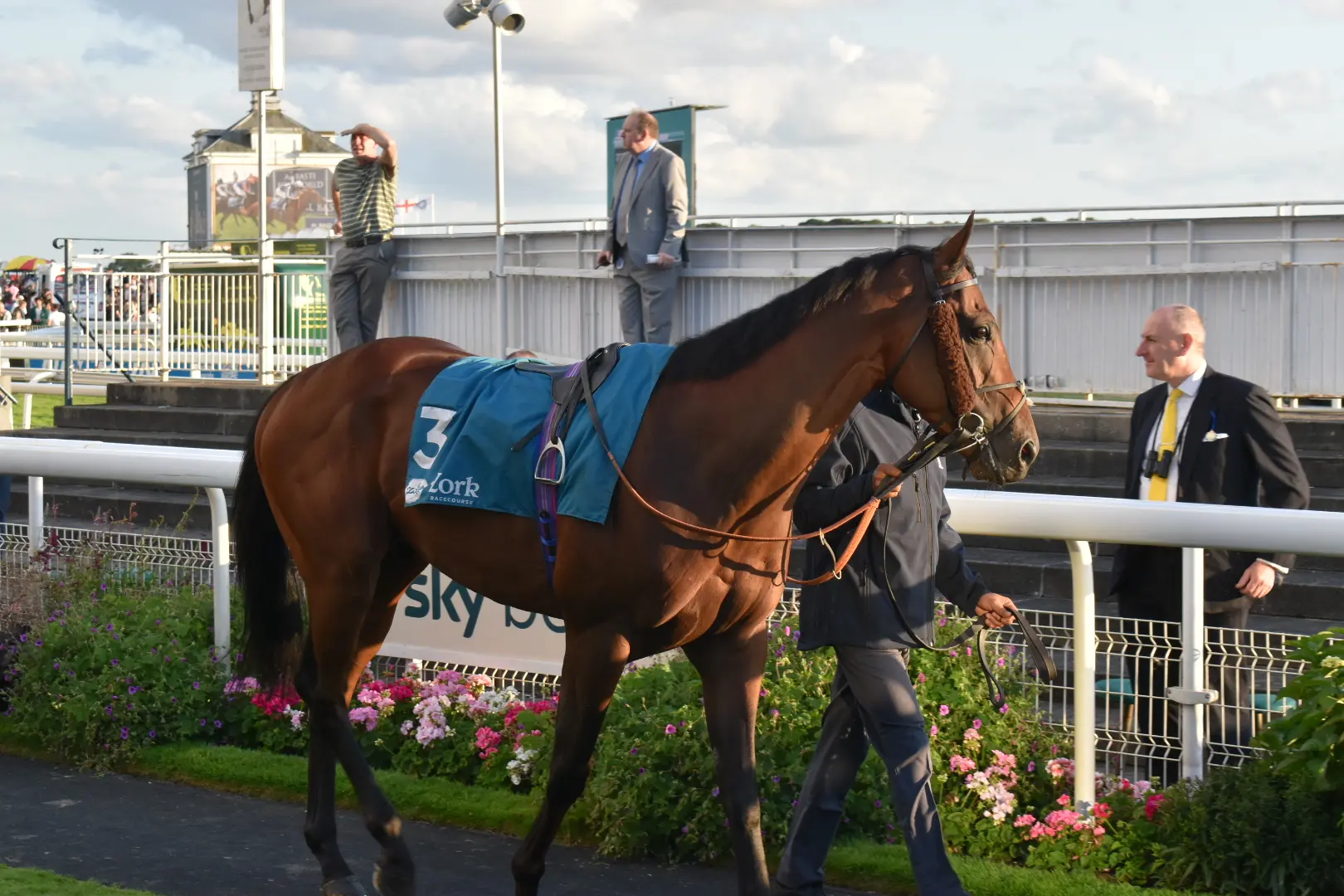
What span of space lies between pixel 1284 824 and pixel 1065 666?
0.95 meters

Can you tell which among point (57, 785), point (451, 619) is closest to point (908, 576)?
point (451, 619)

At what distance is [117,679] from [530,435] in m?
2.54

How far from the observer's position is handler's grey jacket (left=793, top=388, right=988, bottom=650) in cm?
411

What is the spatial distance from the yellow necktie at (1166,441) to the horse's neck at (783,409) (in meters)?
1.82

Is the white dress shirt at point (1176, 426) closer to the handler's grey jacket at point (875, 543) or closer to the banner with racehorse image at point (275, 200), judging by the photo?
the handler's grey jacket at point (875, 543)

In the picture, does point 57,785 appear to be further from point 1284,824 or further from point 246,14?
point 246,14

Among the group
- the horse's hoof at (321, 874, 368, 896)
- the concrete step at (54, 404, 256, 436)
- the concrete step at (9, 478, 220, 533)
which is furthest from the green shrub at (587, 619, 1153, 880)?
the concrete step at (54, 404, 256, 436)

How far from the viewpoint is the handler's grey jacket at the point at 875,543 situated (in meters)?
4.11

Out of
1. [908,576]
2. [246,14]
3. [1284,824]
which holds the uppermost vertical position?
[246,14]

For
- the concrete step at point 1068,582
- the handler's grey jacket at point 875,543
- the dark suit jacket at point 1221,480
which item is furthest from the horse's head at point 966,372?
the concrete step at point 1068,582

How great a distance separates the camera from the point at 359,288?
1264 cm

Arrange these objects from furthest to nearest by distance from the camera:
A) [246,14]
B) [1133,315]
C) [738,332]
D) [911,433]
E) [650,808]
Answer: [246,14] < [1133,315] < [650,808] < [911,433] < [738,332]

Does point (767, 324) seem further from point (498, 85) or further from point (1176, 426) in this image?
point (498, 85)

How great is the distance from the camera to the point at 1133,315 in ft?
32.1
